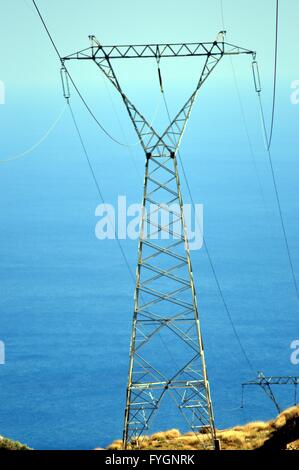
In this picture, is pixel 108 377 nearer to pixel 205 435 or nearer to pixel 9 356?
pixel 9 356

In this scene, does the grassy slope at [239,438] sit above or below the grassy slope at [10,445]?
above

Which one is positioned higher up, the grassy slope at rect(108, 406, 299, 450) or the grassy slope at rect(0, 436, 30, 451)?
the grassy slope at rect(108, 406, 299, 450)

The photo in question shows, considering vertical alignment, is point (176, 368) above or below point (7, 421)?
above

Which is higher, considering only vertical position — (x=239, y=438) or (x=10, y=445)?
(x=239, y=438)

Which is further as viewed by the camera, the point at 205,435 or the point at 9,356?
the point at 9,356

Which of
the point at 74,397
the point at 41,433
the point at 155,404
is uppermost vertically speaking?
the point at 74,397

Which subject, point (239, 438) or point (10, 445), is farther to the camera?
point (239, 438)

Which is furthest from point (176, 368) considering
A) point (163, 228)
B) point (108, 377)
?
point (163, 228)

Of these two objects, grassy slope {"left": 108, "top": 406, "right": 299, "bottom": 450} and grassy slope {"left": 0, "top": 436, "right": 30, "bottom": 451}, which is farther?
grassy slope {"left": 108, "top": 406, "right": 299, "bottom": 450}

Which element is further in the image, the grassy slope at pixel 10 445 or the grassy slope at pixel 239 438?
the grassy slope at pixel 239 438
